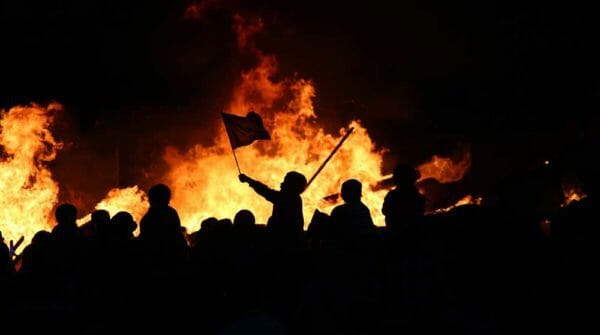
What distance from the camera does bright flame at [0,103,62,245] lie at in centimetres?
1370

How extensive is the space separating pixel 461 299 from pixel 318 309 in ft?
3.15

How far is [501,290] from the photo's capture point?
3.68 m

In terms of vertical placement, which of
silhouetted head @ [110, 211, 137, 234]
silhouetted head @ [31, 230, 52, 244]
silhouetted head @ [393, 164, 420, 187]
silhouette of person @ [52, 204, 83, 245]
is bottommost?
silhouetted head @ [110, 211, 137, 234]

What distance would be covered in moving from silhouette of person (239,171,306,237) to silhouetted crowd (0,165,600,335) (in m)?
0.80

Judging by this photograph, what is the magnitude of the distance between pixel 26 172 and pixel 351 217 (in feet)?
42.9

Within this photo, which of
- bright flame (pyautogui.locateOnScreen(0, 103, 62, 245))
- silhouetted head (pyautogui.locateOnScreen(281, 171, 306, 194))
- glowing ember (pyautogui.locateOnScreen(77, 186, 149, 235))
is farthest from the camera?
glowing ember (pyautogui.locateOnScreen(77, 186, 149, 235))

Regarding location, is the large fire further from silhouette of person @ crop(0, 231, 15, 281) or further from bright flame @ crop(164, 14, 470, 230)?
silhouette of person @ crop(0, 231, 15, 281)

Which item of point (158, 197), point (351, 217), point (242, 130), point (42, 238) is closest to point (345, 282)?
point (351, 217)

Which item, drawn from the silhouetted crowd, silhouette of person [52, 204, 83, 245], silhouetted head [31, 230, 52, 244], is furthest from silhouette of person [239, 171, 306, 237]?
silhouetted head [31, 230, 52, 244]

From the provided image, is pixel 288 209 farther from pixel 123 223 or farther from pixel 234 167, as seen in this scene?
pixel 234 167

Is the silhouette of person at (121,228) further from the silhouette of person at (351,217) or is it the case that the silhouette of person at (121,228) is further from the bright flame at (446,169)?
the bright flame at (446,169)

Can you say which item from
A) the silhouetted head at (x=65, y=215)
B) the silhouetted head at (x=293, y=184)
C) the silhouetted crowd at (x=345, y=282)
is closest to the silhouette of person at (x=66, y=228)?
the silhouetted head at (x=65, y=215)

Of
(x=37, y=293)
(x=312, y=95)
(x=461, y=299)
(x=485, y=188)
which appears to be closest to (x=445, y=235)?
(x=461, y=299)

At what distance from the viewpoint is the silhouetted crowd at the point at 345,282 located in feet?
11.6
